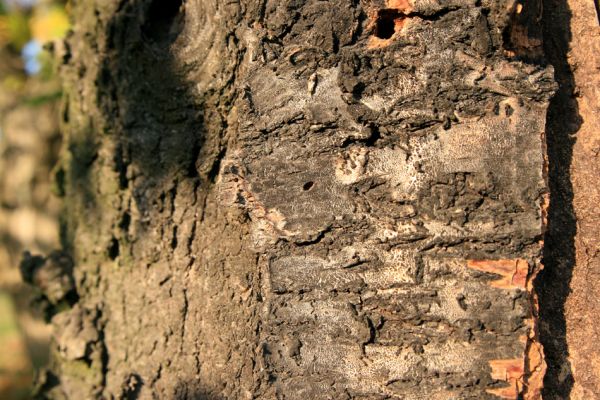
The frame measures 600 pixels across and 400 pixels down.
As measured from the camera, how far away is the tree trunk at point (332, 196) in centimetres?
136

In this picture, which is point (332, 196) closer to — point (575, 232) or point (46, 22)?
point (575, 232)

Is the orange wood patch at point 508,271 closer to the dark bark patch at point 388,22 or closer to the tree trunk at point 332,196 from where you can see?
the tree trunk at point 332,196

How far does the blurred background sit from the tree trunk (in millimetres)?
2568

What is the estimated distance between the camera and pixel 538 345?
1.39 m

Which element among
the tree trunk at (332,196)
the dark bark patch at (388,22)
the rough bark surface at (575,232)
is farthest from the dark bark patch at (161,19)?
the rough bark surface at (575,232)

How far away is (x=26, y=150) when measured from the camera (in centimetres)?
457

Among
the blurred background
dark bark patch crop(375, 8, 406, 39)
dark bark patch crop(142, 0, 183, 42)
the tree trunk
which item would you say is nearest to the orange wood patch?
the tree trunk

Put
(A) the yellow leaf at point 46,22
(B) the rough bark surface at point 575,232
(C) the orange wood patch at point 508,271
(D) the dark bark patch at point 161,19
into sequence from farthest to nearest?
(A) the yellow leaf at point 46,22 < (D) the dark bark patch at point 161,19 < (B) the rough bark surface at point 575,232 < (C) the orange wood patch at point 508,271

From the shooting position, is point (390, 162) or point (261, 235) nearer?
point (390, 162)

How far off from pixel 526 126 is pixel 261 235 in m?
0.73

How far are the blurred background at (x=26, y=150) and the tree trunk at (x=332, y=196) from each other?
8.43 ft

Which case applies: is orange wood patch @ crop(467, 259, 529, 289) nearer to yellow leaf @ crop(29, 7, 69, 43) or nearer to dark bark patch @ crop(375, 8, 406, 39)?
dark bark patch @ crop(375, 8, 406, 39)

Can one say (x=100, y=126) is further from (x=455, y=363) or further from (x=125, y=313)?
(x=455, y=363)

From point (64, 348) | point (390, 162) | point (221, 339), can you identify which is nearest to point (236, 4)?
point (390, 162)
